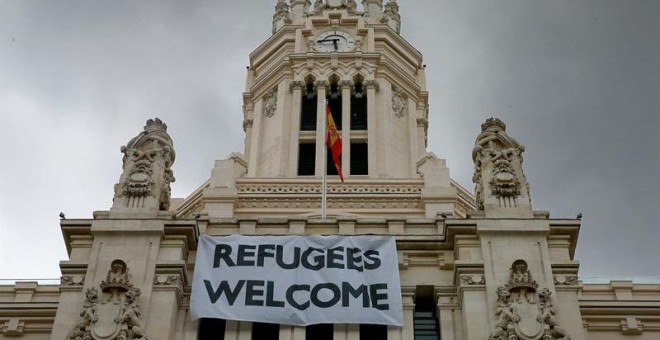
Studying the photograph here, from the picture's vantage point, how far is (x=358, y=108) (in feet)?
210

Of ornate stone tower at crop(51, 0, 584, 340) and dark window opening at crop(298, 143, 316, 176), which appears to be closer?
ornate stone tower at crop(51, 0, 584, 340)

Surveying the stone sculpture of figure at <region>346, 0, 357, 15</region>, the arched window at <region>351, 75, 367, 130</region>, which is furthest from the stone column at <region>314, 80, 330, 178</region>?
the stone sculpture of figure at <region>346, 0, 357, 15</region>

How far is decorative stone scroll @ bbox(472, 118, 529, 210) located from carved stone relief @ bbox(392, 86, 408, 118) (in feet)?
87.9

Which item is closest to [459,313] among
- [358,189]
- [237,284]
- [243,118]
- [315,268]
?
[315,268]

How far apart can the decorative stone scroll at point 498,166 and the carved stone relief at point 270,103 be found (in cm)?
2846

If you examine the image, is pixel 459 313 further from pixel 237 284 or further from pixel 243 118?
pixel 243 118

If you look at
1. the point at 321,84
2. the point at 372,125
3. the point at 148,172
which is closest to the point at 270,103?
the point at 321,84

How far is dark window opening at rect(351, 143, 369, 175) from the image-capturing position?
59281 mm

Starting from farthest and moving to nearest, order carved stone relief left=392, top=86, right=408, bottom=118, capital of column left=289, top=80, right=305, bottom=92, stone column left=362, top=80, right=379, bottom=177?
carved stone relief left=392, top=86, right=408, bottom=118 → capital of column left=289, top=80, right=305, bottom=92 → stone column left=362, top=80, right=379, bottom=177

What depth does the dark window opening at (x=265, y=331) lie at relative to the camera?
3206cm

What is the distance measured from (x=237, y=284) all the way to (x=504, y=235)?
8.56 metres

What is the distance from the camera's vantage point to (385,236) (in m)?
33.8

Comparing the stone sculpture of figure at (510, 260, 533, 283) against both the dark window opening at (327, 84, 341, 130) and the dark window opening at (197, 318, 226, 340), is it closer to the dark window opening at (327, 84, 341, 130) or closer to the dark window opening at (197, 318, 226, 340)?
the dark window opening at (197, 318, 226, 340)

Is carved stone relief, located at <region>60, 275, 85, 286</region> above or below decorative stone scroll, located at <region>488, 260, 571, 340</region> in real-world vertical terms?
above
